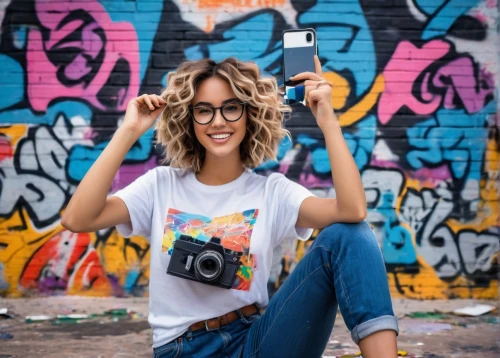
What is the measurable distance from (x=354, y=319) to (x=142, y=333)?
2658 millimetres

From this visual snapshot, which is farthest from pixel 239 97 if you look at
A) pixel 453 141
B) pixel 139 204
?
pixel 453 141

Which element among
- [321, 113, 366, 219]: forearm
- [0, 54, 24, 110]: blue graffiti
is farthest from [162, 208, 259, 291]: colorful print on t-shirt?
[0, 54, 24, 110]: blue graffiti

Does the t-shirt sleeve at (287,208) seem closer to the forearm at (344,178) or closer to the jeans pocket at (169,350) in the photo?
the forearm at (344,178)

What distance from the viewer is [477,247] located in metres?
5.59

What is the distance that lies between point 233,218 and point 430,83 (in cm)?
342

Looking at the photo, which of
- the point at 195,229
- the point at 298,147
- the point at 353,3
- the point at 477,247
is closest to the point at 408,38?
the point at 353,3

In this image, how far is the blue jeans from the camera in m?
2.34

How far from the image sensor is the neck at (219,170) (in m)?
2.84

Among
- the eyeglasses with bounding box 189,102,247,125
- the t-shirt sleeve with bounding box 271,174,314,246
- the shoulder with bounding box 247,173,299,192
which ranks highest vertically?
the eyeglasses with bounding box 189,102,247,125

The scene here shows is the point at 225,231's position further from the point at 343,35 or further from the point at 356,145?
the point at 343,35

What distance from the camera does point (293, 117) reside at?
218 inches

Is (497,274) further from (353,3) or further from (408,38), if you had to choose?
(353,3)

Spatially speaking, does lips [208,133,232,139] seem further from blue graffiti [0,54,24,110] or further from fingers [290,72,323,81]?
blue graffiti [0,54,24,110]

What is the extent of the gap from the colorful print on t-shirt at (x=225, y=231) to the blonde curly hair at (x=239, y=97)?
0.93 feet
